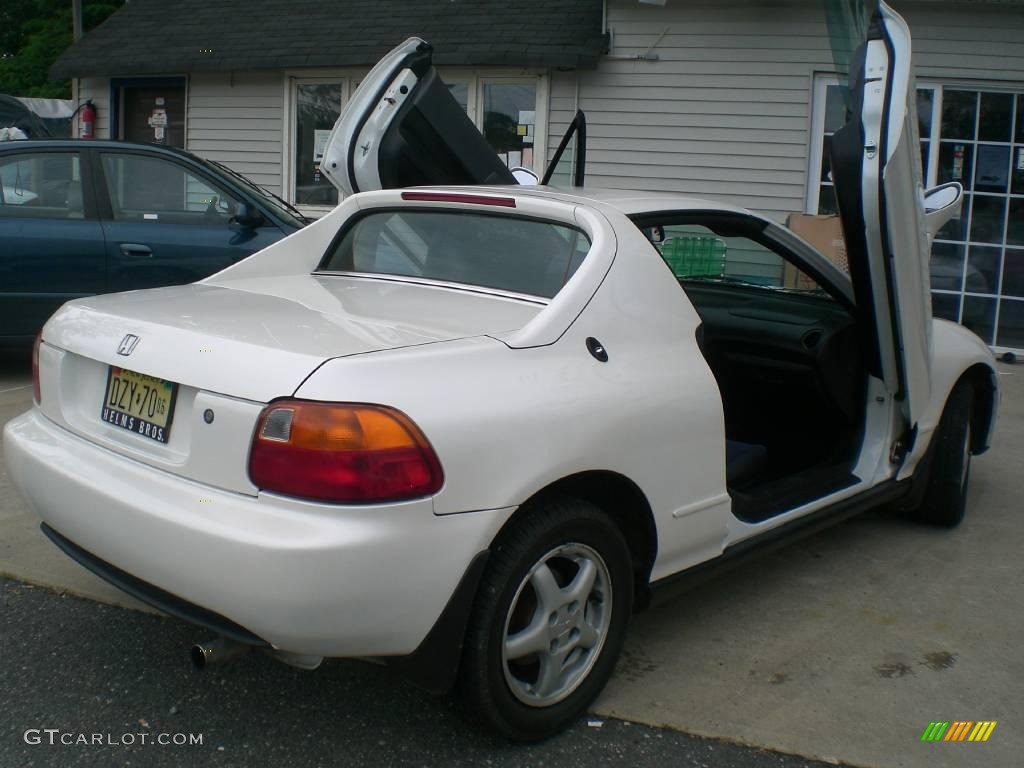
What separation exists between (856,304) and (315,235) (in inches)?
79.7

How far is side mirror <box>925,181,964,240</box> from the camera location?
170 inches

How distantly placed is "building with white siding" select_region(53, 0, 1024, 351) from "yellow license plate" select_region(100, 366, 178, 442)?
758 centimetres

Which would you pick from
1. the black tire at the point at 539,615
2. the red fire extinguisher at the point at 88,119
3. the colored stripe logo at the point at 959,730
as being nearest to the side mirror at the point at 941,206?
the colored stripe logo at the point at 959,730

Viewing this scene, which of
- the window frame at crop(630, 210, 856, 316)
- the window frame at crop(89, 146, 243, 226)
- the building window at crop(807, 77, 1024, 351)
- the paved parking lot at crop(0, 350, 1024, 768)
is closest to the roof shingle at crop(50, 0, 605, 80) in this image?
the building window at crop(807, 77, 1024, 351)

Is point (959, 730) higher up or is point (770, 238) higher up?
point (770, 238)

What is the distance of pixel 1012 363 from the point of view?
926 cm

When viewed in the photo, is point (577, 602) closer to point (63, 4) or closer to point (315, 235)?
point (315, 235)

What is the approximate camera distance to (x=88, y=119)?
1320cm

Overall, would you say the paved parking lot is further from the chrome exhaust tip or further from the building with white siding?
the building with white siding

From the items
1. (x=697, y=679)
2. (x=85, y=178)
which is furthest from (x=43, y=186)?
(x=697, y=679)

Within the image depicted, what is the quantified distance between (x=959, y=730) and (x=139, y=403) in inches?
96.8

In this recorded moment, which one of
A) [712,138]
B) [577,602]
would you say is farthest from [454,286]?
[712,138]

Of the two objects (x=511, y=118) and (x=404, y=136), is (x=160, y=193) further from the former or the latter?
(x=511, y=118)

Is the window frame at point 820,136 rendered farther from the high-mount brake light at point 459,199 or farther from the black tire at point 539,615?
the black tire at point 539,615
